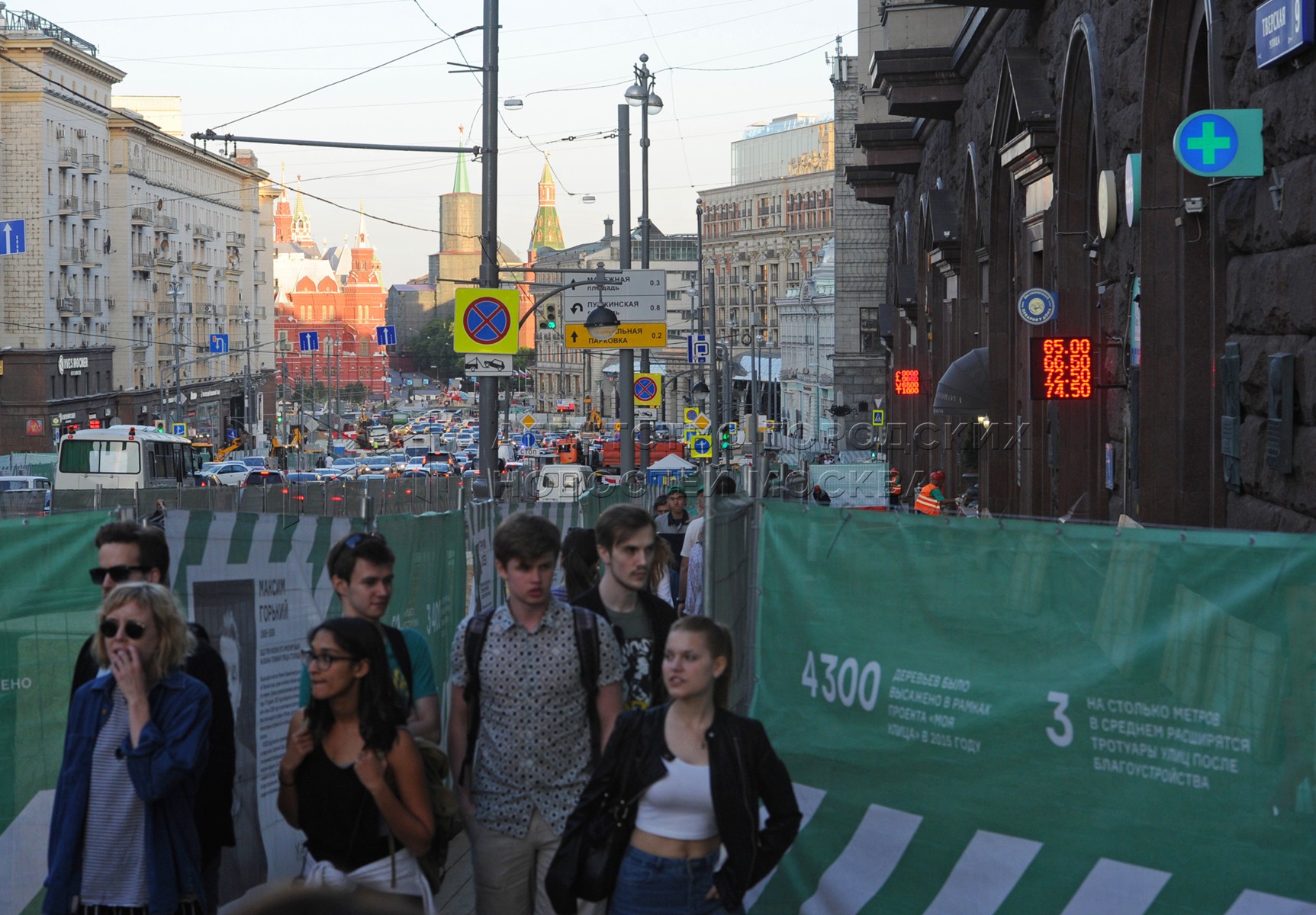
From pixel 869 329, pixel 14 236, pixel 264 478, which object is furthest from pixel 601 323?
pixel 869 329

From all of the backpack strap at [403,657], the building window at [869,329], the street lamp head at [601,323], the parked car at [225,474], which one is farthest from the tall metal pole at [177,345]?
the backpack strap at [403,657]

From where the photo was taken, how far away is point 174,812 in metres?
5.20

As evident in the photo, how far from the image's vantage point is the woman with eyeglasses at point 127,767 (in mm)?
5082

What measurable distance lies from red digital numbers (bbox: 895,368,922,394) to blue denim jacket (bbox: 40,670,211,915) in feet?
104

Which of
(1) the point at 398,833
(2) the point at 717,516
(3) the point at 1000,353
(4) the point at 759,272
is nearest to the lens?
(1) the point at 398,833

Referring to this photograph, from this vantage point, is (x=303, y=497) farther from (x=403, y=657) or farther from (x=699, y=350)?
(x=403, y=657)

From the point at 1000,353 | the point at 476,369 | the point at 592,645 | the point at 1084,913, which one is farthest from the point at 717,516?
the point at 1000,353

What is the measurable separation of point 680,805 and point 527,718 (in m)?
0.85

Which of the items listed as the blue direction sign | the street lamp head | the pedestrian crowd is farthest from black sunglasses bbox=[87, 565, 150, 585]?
the blue direction sign

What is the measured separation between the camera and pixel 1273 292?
384 inches

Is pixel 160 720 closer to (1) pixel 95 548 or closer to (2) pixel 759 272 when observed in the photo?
(1) pixel 95 548

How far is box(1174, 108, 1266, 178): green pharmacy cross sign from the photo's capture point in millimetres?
9773

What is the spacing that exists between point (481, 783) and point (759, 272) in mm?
144634

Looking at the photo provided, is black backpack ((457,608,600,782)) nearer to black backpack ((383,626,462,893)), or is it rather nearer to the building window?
black backpack ((383,626,462,893))
